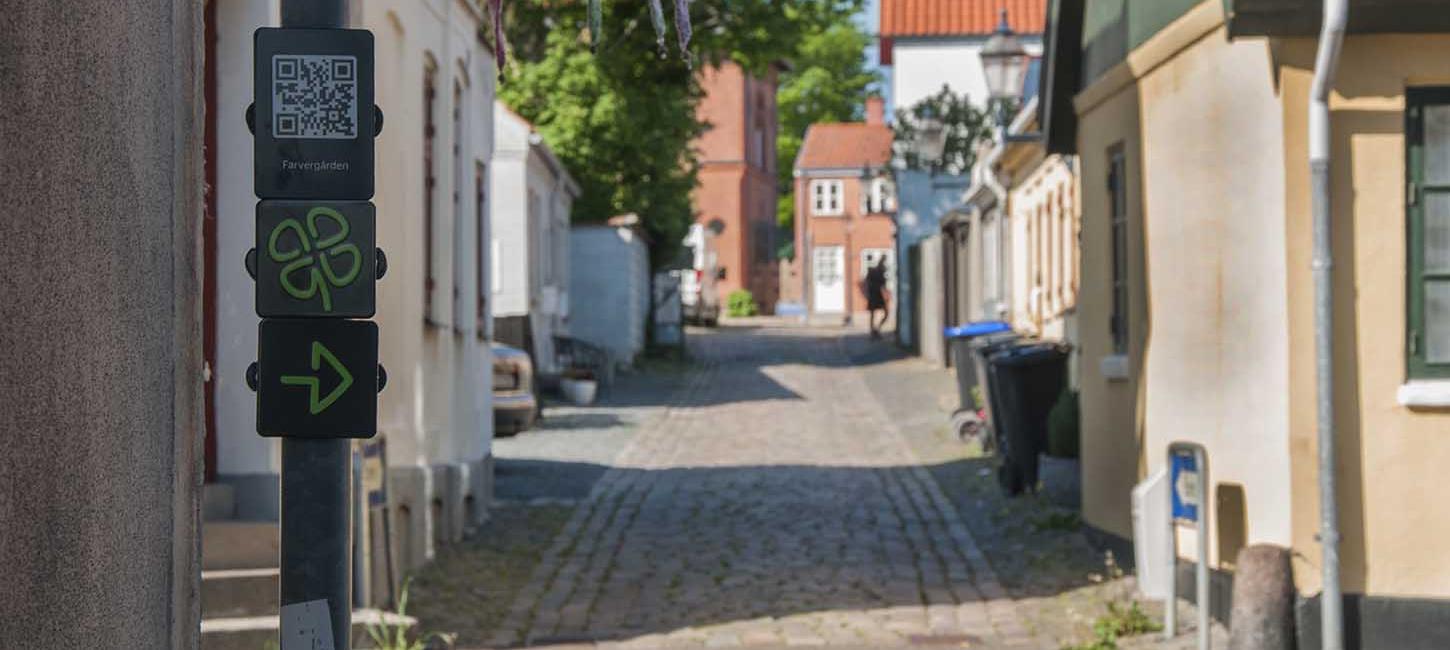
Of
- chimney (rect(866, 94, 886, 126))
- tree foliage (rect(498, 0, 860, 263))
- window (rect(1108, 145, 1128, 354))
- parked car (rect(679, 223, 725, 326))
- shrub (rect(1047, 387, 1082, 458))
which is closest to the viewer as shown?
window (rect(1108, 145, 1128, 354))

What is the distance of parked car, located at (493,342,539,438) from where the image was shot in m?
18.8

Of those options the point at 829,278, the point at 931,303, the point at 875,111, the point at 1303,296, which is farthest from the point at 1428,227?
the point at 875,111

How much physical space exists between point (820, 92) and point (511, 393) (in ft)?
214

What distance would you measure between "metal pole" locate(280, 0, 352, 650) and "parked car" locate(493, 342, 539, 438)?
45.6 feet

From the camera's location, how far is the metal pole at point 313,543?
15.2 feet

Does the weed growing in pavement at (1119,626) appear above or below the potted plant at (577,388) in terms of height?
below

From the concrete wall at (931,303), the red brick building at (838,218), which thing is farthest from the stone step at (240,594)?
the red brick building at (838,218)

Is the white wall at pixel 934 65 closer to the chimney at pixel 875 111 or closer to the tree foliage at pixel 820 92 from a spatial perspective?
the chimney at pixel 875 111

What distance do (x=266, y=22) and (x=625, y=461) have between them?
11.3m

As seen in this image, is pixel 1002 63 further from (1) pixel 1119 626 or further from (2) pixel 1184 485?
(1) pixel 1119 626

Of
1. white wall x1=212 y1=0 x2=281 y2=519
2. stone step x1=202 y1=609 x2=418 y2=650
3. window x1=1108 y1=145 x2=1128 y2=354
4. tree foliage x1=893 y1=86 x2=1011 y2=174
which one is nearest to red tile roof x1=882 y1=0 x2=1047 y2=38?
tree foliage x1=893 y1=86 x2=1011 y2=174

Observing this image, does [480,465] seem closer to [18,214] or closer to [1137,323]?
[1137,323]

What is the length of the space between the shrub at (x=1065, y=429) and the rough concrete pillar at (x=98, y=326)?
34.1ft

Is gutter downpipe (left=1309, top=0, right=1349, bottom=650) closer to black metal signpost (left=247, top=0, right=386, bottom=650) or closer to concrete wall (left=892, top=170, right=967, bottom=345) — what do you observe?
black metal signpost (left=247, top=0, right=386, bottom=650)
